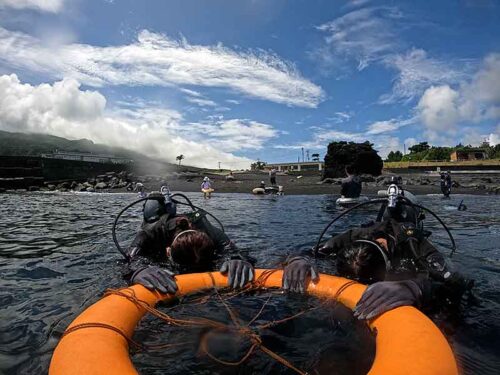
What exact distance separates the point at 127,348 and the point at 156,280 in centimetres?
114

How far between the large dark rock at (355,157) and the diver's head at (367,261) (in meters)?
43.6

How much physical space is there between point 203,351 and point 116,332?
0.73 metres

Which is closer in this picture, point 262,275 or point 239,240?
point 262,275

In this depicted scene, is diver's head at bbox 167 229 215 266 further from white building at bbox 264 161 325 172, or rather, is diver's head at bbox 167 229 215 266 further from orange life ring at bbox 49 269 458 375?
white building at bbox 264 161 325 172

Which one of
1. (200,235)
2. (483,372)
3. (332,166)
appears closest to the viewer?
(483,372)

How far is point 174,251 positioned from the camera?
4691mm

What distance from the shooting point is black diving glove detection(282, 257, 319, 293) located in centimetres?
395

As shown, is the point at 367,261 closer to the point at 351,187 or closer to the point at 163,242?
the point at 163,242

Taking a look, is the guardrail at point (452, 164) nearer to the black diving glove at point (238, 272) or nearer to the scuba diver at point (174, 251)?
the scuba diver at point (174, 251)

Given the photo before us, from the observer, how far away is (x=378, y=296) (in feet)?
9.91

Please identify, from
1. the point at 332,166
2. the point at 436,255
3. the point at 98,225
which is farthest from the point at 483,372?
the point at 332,166

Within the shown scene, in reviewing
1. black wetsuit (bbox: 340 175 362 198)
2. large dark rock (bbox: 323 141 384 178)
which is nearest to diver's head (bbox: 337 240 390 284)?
black wetsuit (bbox: 340 175 362 198)

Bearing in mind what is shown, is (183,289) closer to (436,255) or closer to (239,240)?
(436,255)

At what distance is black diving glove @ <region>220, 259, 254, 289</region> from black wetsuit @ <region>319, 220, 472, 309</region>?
3.99 feet
